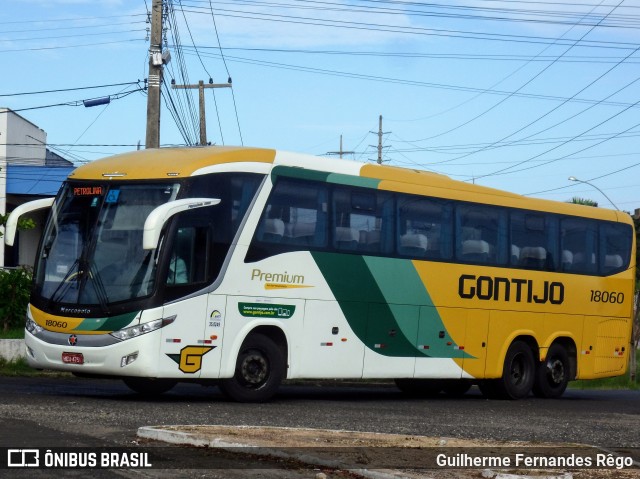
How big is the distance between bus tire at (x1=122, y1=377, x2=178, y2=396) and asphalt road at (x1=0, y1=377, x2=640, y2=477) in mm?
181

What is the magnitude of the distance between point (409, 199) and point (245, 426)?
8.80 m

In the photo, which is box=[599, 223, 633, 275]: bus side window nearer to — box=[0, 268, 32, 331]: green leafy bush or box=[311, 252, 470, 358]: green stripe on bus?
box=[311, 252, 470, 358]: green stripe on bus

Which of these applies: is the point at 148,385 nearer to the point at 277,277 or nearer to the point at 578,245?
the point at 277,277

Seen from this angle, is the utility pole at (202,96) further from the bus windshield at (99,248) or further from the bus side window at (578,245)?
the bus windshield at (99,248)

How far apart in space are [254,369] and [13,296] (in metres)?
10.2

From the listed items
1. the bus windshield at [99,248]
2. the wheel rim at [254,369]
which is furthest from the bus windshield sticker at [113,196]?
the wheel rim at [254,369]

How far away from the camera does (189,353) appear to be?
55.2 feet

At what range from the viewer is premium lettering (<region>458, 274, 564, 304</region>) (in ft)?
70.4

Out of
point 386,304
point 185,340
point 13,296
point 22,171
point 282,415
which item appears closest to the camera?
point 282,415

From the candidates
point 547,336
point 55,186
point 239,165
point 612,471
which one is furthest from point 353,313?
point 55,186

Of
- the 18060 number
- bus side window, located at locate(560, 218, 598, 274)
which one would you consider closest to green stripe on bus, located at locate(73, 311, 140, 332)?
bus side window, located at locate(560, 218, 598, 274)

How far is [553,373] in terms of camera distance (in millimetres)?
23703

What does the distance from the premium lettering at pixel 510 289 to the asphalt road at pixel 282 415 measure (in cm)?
194

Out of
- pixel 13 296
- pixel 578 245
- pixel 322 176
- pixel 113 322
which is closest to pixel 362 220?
pixel 322 176
